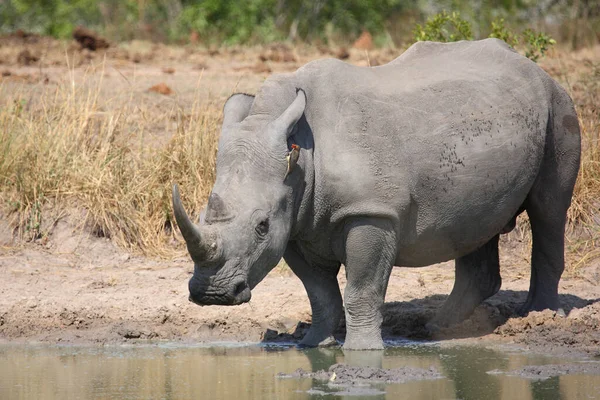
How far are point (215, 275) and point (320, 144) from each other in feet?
3.44

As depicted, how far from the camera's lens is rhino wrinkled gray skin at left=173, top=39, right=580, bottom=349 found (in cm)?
616

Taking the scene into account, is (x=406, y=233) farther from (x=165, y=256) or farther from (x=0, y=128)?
(x=0, y=128)

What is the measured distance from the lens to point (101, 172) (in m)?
9.49

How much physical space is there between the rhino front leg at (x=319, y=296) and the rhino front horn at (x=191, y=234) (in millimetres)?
1240

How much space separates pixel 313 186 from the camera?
6.46m

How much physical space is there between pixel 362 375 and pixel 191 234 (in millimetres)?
1159

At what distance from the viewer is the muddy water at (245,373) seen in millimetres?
5684

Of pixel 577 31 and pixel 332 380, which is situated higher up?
pixel 577 31

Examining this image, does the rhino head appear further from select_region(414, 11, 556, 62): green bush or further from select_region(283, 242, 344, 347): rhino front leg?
select_region(414, 11, 556, 62): green bush

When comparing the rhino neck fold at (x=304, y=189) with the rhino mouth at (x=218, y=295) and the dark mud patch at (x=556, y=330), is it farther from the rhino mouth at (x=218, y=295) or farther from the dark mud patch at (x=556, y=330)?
the dark mud patch at (x=556, y=330)

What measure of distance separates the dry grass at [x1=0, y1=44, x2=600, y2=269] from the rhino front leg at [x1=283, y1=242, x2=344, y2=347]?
240 centimetres

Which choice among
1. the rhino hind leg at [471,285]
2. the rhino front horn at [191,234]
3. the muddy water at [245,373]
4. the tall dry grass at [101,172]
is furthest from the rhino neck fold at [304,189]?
the tall dry grass at [101,172]

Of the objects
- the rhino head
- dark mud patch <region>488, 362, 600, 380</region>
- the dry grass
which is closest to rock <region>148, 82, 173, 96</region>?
the dry grass

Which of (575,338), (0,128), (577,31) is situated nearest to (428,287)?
(575,338)
